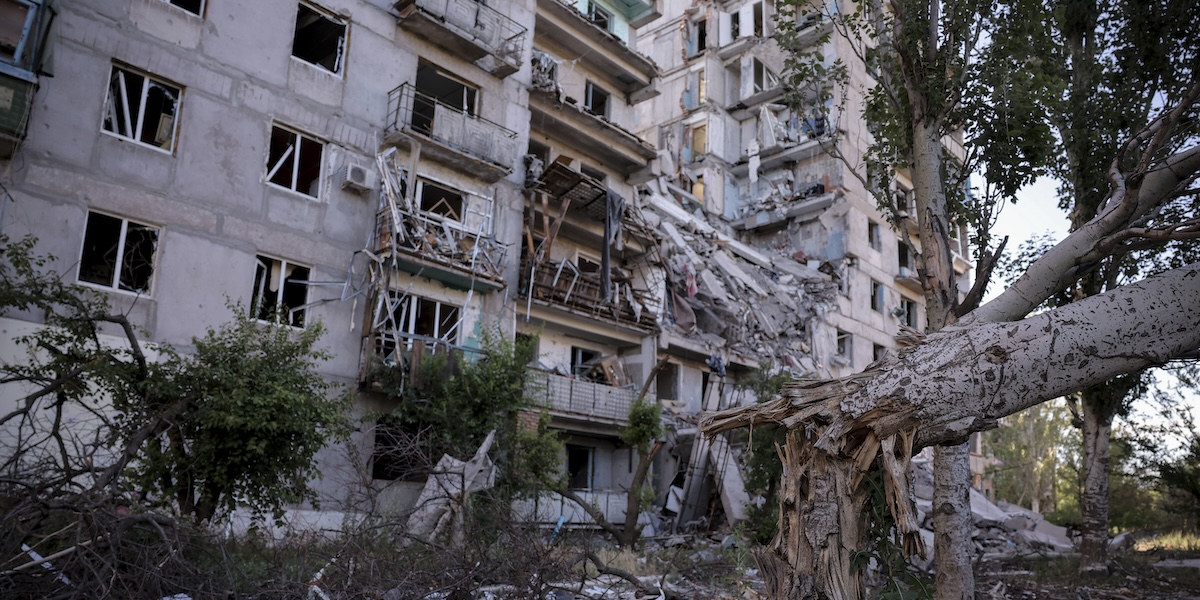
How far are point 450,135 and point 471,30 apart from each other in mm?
2979

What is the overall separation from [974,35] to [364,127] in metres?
13.3

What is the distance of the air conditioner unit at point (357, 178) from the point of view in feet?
57.7

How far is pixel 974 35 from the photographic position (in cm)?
974

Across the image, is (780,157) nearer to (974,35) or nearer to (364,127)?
(364,127)

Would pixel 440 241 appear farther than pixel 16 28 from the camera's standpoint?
Yes

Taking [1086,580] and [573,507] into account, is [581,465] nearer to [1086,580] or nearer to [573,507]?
[573,507]

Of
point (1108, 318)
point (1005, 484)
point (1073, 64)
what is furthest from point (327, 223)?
point (1005, 484)

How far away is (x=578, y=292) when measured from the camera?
74.6ft

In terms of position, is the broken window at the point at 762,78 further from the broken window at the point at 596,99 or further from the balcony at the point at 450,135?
the balcony at the point at 450,135

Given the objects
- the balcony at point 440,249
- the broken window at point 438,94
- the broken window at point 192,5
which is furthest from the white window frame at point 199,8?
the broken window at point 438,94

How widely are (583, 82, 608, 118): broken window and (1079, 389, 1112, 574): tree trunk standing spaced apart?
17025 millimetres

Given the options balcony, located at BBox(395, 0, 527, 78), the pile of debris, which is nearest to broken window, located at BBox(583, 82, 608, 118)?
balcony, located at BBox(395, 0, 527, 78)

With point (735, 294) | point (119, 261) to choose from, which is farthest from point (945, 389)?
point (735, 294)

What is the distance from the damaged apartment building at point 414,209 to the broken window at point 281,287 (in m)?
0.06
